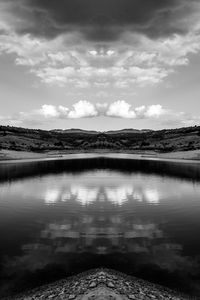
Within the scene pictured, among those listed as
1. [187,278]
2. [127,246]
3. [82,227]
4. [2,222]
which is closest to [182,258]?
[187,278]

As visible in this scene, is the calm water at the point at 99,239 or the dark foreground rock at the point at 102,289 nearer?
the dark foreground rock at the point at 102,289

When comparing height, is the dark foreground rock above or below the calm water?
above

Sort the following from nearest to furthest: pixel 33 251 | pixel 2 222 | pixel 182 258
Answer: pixel 182 258 < pixel 33 251 < pixel 2 222

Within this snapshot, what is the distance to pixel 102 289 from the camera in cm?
1154

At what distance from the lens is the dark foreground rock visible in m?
11.1

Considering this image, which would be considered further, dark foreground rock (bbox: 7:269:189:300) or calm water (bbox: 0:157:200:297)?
calm water (bbox: 0:157:200:297)

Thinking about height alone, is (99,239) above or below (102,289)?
below

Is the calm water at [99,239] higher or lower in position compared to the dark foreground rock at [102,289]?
lower

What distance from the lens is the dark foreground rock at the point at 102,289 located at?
11055 mm

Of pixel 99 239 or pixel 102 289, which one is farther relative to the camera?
pixel 99 239

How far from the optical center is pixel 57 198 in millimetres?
35375

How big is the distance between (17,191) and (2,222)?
55.3ft

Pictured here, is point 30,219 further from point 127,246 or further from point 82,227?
point 127,246

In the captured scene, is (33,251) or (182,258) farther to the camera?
(33,251)
